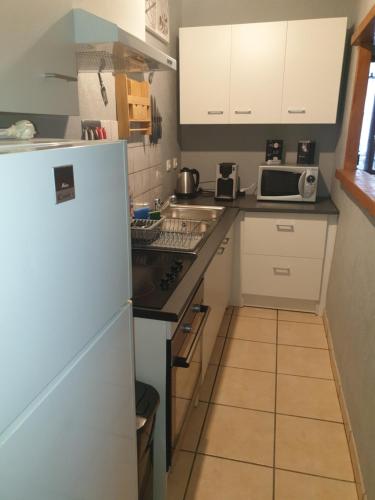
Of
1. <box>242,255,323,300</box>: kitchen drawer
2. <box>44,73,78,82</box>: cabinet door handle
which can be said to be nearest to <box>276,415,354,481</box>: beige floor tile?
<box>242,255,323,300</box>: kitchen drawer

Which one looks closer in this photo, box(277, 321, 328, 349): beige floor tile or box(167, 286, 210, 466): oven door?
box(167, 286, 210, 466): oven door

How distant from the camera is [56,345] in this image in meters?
0.71

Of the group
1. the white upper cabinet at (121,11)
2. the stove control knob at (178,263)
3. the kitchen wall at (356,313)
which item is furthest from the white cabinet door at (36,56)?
the kitchen wall at (356,313)

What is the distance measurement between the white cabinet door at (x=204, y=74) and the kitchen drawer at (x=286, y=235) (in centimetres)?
87

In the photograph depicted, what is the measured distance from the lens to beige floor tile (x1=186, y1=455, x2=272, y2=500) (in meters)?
→ 1.58

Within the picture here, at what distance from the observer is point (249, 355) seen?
8.25 feet

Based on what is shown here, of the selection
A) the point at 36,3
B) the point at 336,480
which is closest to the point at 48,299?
the point at 36,3

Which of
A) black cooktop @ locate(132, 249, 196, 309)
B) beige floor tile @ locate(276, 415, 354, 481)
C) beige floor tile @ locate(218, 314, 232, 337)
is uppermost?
black cooktop @ locate(132, 249, 196, 309)

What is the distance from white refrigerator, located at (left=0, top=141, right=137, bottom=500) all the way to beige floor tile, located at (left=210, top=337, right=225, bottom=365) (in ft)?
4.66

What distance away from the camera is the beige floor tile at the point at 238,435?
1.77 meters

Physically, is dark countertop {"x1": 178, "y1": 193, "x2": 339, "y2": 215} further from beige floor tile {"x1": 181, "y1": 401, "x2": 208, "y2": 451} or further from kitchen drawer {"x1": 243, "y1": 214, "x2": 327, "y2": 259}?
beige floor tile {"x1": 181, "y1": 401, "x2": 208, "y2": 451}

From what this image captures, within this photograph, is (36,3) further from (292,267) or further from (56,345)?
(292,267)

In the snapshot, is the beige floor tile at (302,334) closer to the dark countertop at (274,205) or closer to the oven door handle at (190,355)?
the dark countertop at (274,205)

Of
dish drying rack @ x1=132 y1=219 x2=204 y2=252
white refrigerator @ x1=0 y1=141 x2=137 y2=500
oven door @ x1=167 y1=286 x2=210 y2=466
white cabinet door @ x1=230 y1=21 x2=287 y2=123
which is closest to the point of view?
white refrigerator @ x1=0 y1=141 x2=137 y2=500
